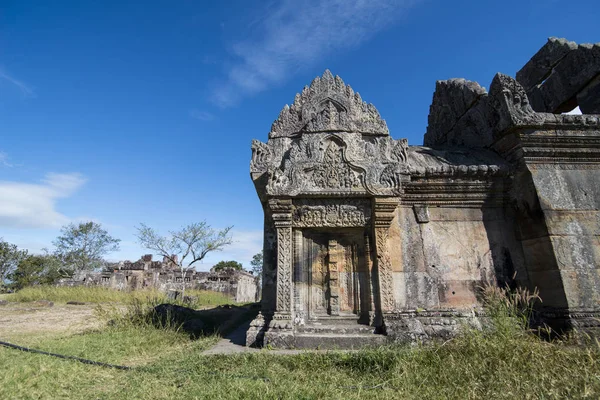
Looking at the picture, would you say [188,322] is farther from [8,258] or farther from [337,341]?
[8,258]

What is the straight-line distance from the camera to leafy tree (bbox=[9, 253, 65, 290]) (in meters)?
29.5

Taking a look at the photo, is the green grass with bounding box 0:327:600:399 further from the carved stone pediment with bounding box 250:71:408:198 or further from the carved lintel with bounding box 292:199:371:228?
the carved stone pediment with bounding box 250:71:408:198

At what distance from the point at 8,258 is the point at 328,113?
1498 inches

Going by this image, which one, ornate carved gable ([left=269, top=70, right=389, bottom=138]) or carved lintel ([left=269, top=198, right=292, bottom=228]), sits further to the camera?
ornate carved gable ([left=269, top=70, right=389, bottom=138])

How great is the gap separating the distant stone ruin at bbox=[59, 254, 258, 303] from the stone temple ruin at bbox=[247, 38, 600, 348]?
1614 cm

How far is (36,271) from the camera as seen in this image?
31.2 m

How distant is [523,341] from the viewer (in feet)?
9.86

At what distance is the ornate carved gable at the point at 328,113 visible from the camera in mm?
5188

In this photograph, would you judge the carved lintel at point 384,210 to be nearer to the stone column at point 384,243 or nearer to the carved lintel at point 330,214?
the stone column at point 384,243

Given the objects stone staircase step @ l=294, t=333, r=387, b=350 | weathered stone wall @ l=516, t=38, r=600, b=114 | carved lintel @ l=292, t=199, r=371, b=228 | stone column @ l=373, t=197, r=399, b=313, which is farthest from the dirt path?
weathered stone wall @ l=516, t=38, r=600, b=114

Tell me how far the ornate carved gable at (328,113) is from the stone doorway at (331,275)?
1671mm

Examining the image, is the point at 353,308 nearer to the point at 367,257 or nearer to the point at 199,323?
the point at 367,257

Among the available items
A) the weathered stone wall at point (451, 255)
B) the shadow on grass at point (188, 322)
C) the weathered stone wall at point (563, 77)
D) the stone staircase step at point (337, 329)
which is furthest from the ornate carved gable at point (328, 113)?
the weathered stone wall at point (563, 77)

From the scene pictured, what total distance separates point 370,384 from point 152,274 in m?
20.3
